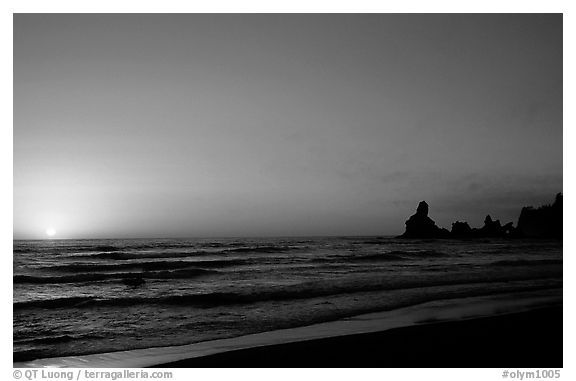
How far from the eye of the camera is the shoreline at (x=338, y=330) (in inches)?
182

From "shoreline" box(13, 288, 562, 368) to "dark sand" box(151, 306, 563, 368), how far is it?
0.09m

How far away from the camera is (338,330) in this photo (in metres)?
5.66

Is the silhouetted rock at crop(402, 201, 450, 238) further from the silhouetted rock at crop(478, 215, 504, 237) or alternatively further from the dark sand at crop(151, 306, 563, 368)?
the dark sand at crop(151, 306, 563, 368)

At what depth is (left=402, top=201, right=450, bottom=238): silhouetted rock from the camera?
47.6m

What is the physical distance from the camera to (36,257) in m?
21.1

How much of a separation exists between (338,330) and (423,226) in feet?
149

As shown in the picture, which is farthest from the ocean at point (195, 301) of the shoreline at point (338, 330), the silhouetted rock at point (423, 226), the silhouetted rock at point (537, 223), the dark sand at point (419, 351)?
the silhouetted rock at point (423, 226)

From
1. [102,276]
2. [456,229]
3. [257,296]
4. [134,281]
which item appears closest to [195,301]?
[257,296]

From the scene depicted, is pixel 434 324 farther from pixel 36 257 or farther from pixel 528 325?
pixel 36 257

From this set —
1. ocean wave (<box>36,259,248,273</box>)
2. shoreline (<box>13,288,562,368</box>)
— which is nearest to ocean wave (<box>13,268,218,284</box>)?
ocean wave (<box>36,259,248,273</box>)
